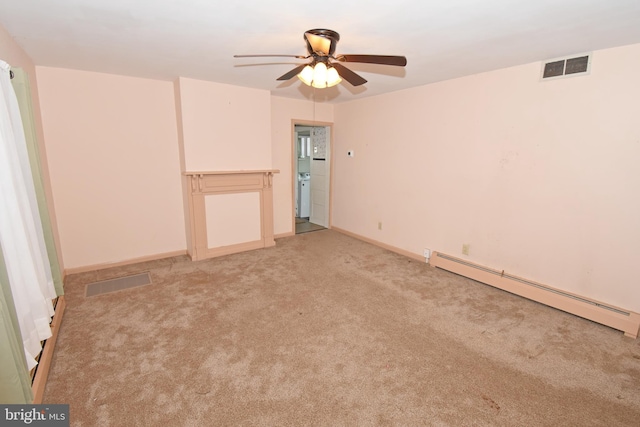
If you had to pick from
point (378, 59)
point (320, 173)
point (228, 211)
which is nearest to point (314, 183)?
point (320, 173)

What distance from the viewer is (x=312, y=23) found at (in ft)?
7.02

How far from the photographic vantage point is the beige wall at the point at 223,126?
3.87m

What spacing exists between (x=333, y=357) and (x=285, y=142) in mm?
3693

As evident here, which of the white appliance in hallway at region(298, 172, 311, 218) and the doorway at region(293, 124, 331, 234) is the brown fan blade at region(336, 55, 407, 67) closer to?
the doorway at region(293, 124, 331, 234)

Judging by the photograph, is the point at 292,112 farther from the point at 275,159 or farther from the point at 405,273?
the point at 405,273

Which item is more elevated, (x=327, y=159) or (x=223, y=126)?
(x=223, y=126)

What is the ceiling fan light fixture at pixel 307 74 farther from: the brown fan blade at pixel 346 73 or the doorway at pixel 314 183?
the doorway at pixel 314 183

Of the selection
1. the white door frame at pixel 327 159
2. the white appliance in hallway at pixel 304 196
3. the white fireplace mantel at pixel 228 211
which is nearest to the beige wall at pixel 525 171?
the white door frame at pixel 327 159

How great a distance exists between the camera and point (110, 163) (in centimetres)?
377

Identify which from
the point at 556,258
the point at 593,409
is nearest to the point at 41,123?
the point at 593,409

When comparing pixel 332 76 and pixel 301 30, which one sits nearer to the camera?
pixel 301 30

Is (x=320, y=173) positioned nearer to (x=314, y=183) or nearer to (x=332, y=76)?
(x=314, y=183)

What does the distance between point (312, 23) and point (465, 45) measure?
1.33 metres

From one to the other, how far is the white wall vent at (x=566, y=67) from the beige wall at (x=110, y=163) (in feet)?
13.9
